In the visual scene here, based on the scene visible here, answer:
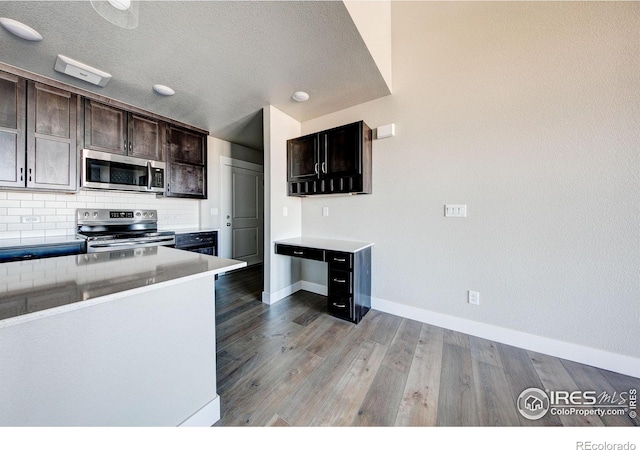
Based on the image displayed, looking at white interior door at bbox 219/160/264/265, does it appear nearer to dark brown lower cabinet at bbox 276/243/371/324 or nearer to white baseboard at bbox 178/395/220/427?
dark brown lower cabinet at bbox 276/243/371/324

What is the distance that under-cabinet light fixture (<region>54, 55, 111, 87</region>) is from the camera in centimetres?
197

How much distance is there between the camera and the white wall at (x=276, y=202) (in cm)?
281

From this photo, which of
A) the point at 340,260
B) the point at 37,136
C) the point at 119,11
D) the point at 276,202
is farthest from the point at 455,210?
the point at 37,136

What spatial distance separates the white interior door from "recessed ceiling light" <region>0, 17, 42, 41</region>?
2.49 m

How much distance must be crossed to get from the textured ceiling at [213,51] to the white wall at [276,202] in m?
0.29

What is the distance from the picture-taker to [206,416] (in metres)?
1.20

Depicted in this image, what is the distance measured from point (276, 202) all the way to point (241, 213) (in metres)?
1.96

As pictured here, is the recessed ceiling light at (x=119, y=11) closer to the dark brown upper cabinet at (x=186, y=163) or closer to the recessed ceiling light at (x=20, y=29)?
the recessed ceiling light at (x=20, y=29)

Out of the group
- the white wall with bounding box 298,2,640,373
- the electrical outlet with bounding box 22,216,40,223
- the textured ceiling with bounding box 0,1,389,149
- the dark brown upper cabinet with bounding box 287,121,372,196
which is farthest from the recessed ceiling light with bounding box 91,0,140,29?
the electrical outlet with bounding box 22,216,40,223

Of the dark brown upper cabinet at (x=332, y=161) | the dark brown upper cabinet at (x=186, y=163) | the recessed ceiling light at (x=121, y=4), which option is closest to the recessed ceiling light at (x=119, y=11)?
the recessed ceiling light at (x=121, y=4)

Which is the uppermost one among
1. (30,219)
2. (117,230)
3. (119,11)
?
(119,11)

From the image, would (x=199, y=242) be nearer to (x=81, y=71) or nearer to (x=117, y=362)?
(x=81, y=71)
